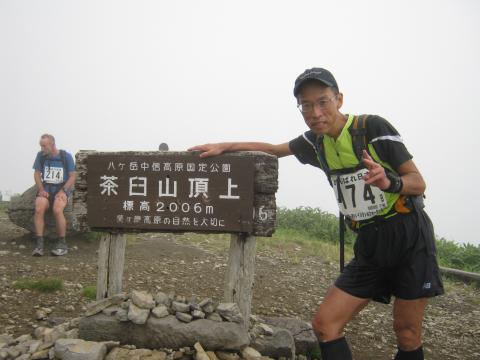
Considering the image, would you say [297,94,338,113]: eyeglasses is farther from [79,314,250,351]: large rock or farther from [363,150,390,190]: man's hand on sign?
[79,314,250,351]: large rock

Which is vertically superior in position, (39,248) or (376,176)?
(376,176)

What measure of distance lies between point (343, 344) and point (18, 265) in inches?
254

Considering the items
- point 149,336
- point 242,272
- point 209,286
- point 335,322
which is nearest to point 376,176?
point 335,322

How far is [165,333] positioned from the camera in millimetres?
3906

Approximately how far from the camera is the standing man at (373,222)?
121 inches

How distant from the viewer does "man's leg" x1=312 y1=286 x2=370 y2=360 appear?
10.4ft

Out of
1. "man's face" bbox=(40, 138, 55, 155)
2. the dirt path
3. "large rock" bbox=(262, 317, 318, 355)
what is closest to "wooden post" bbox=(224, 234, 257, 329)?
"large rock" bbox=(262, 317, 318, 355)

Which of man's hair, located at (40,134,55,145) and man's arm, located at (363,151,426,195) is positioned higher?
man's hair, located at (40,134,55,145)

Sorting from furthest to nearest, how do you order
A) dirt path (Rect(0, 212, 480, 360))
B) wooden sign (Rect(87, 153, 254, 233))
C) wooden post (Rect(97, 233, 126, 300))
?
dirt path (Rect(0, 212, 480, 360)) < wooden post (Rect(97, 233, 126, 300)) < wooden sign (Rect(87, 153, 254, 233))

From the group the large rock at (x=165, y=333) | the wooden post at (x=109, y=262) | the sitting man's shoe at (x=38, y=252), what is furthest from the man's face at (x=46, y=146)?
the large rock at (x=165, y=333)

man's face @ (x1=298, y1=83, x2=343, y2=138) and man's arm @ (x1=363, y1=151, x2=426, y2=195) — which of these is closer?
man's arm @ (x1=363, y1=151, x2=426, y2=195)

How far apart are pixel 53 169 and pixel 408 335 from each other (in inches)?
310

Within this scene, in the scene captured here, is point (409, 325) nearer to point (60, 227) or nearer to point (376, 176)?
point (376, 176)

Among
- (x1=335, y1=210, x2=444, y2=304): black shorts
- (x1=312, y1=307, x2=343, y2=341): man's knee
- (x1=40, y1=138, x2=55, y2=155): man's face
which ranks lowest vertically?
(x1=312, y1=307, x2=343, y2=341): man's knee
